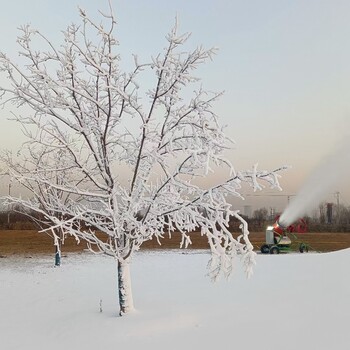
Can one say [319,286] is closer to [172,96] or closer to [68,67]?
[172,96]

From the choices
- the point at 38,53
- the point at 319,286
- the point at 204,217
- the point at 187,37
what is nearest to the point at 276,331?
the point at 204,217

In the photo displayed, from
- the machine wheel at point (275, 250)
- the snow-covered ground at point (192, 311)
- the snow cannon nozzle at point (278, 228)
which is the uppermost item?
the snow cannon nozzle at point (278, 228)

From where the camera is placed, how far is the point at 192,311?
310 inches

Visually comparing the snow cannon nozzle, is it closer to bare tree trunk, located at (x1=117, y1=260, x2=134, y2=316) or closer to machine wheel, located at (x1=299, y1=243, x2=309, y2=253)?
machine wheel, located at (x1=299, y1=243, x2=309, y2=253)

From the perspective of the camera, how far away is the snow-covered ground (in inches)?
247

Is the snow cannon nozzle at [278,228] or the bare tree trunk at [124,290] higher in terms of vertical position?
the snow cannon nozzle at [278,228]

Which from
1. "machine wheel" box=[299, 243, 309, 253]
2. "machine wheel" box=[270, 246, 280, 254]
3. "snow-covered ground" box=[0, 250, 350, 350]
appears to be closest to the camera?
"snow-covered ground" box=[0, 250, 350, 350]

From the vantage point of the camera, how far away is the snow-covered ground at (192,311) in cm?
627

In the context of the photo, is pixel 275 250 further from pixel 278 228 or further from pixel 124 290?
pixel 124 290

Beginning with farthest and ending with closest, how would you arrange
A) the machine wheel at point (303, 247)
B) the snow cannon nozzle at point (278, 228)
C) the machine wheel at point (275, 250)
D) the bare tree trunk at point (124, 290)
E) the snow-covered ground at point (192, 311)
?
the machine wheel at point (303, 247) → the snow cannon nozzle at point (278, 228) → the machine wheel at point (275, 250) → the bare tree trunk at point (124, 290) → the snow-covered ground at point (192, 311)

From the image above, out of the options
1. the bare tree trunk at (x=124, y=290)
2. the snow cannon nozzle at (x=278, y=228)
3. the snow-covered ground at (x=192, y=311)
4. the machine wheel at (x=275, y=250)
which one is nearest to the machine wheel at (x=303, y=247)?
the snow cannon nozzle at (x=278, y=228)

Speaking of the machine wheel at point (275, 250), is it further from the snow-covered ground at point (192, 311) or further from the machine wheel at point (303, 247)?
the snow-covered ground at point (192, 311)

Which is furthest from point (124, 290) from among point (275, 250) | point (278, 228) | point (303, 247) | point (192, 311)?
point (303, 247)

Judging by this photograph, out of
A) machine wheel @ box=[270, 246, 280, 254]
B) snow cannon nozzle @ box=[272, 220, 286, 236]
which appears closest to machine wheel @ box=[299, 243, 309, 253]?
snow cannon nozzle @ box=[272, 220, 286, 236]
